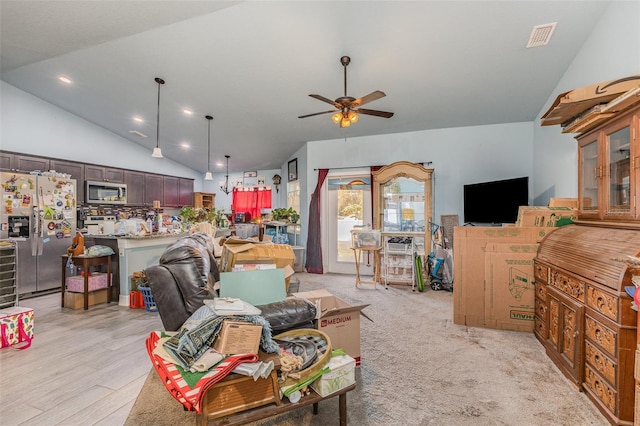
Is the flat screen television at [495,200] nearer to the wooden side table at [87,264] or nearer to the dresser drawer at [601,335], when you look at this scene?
the dresser drawer at [601,335]

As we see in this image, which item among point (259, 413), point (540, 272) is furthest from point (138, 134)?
point (540, 272)

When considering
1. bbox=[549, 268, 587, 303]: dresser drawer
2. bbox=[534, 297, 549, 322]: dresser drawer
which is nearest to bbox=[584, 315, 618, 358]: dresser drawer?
bbox=[549, 268, 587, 303]: dresser drawer

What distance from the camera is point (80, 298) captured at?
12.8 ft

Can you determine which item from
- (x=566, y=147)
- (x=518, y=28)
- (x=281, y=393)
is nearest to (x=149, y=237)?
(x=281, y=393)

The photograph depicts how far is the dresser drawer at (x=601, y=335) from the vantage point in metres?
1.72

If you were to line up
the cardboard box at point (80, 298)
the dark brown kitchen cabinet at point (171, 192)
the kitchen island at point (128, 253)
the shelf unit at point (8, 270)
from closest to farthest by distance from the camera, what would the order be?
the shelf unit at point (8, 270)
the cardboard box at point (80, 298)
the kitchen island at point (128, 253)
the dark brown kitchen cabinet at point (171, 192)

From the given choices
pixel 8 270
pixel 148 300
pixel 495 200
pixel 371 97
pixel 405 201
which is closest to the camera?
pixel 371 97

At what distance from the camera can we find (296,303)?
190 centimetres

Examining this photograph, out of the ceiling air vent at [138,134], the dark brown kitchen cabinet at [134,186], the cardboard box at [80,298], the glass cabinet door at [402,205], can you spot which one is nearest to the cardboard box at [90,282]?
the cardboard box at [80,298]

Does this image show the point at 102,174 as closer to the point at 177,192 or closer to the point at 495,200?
the point at 177,192

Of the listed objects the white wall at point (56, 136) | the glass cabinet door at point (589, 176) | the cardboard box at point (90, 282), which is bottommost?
the cardboard box at point (90, 282)

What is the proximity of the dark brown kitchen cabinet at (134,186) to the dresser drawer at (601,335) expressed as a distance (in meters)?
8.10

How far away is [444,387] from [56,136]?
7.54 m

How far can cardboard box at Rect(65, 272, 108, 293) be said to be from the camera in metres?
3.94
